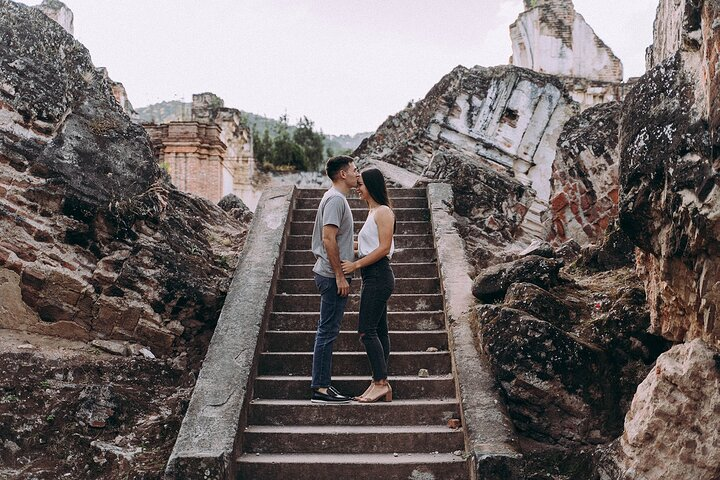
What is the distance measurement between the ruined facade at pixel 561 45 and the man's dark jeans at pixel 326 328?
2110 centimetres

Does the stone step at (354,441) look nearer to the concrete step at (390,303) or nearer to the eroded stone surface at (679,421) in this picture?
the eroded stone surface at (679,421)

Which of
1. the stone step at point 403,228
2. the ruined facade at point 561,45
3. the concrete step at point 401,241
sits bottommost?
the concrete step at point 401,241

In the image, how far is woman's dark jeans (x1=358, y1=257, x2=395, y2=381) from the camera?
531cm

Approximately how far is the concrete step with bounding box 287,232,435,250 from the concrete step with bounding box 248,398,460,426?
8.82 feet

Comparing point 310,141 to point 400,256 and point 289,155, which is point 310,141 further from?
point 400,256

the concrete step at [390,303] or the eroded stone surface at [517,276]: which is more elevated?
the eroded stone surface at [517,276]

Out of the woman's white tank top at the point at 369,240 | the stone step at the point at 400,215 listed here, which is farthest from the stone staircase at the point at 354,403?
the stone step at the point at 400,215

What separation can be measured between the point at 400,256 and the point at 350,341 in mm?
1631

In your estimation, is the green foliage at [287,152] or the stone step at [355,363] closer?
the stone step at [355,363]

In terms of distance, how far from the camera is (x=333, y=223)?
5.28 m

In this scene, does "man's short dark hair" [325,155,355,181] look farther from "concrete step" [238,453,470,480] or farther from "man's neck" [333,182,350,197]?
"concrete step" [238,453,470,480]

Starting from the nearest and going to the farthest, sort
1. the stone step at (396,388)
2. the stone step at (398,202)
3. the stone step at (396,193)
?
the stone step at (396,388), the stone step at (398,202), the stone step at (396,193)

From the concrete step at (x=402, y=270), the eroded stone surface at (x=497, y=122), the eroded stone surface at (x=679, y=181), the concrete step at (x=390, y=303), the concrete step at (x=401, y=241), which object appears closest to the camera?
the eroded stone surface at (x=679, y=181)

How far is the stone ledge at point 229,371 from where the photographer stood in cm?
455
